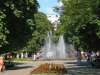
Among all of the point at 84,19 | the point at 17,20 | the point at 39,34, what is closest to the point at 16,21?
the point at 17,20

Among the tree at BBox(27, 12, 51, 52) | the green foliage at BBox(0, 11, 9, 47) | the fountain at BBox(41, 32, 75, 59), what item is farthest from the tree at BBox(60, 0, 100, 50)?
the tree at BBox(27, 12, 51, 52)

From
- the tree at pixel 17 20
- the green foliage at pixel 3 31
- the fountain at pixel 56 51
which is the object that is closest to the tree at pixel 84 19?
the tree at pixel 17 20

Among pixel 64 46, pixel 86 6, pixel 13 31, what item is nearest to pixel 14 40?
pixel 13 31

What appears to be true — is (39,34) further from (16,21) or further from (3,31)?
(3,31)

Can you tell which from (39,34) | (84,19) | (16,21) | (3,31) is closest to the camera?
(84,19)

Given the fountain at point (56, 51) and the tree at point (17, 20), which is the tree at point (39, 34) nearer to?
the fountain at point (56, 51)

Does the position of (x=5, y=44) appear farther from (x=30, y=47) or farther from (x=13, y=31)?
(x=30, y=47)

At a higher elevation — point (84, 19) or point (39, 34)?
point (39, 34)

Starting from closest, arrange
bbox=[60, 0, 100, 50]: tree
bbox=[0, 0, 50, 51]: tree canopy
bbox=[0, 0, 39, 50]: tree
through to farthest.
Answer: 1. bbox=[60, 0, 100, 50]: tree
2. bbox=[0, 0, 50, 51]: tree canopy
3. bbox=[0, 0, 39, 50]: tree

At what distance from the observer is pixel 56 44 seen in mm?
102188

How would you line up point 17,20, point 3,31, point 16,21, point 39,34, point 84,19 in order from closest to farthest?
1. point 84,19
2. point 3,31
3. point 17,20
4. point 16,21
5. point 39,34

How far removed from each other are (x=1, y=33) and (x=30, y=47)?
60438 millimetres

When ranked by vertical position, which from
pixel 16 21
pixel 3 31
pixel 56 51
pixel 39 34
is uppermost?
pixel 39 34

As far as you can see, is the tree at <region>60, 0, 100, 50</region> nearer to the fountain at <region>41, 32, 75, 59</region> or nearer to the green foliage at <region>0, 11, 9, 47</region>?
the green foliage at <region>0, 11, 9, 47</region>
